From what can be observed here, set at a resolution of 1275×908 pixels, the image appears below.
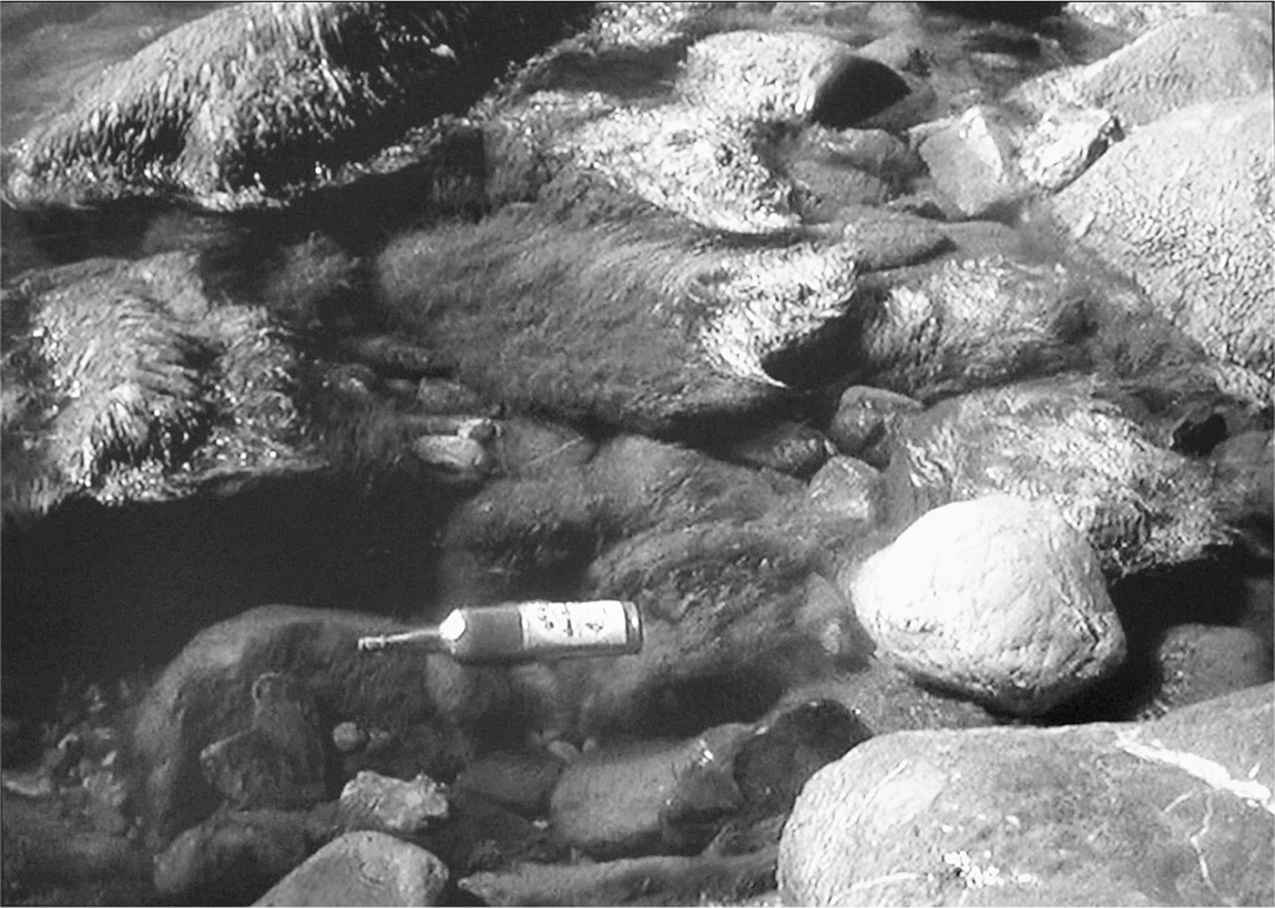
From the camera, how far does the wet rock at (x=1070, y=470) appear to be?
316 centimetres

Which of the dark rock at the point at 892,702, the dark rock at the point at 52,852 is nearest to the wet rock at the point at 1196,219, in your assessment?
the dark rock at the point at 892,702

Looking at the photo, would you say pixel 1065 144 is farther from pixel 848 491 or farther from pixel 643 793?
pixel 643 793

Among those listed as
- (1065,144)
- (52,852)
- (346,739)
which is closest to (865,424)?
(1065,144)

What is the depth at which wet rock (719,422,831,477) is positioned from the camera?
10.3ft

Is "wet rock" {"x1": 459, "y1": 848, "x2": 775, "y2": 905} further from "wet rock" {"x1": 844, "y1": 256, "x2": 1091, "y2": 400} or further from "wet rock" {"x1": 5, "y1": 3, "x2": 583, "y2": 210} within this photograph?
"wet rock" {"x1": 5, "y1": 3, "x2": 583, "y2": 210}

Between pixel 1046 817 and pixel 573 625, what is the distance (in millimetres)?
922

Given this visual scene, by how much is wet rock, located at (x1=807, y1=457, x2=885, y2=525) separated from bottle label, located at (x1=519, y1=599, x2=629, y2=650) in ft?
1.62

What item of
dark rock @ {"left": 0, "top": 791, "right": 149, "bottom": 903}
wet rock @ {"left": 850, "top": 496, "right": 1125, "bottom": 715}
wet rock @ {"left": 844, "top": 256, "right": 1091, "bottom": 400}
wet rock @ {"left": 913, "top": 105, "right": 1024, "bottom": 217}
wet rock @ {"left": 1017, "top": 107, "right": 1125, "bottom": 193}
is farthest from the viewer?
wet rock @ {"left": 1017, "top": 107, "right": 1125, "bottom": 193}

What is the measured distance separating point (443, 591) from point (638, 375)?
1.99ft

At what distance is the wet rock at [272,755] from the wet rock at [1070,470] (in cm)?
123

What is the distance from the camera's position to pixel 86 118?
307 cm

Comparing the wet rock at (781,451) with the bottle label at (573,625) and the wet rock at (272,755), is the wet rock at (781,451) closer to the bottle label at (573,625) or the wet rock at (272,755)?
the bottle label at (573,625)

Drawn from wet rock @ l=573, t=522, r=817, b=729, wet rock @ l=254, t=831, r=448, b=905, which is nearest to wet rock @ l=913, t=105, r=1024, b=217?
wet rock @ l=573, t=522, r=817, b=729

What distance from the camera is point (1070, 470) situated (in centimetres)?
320
